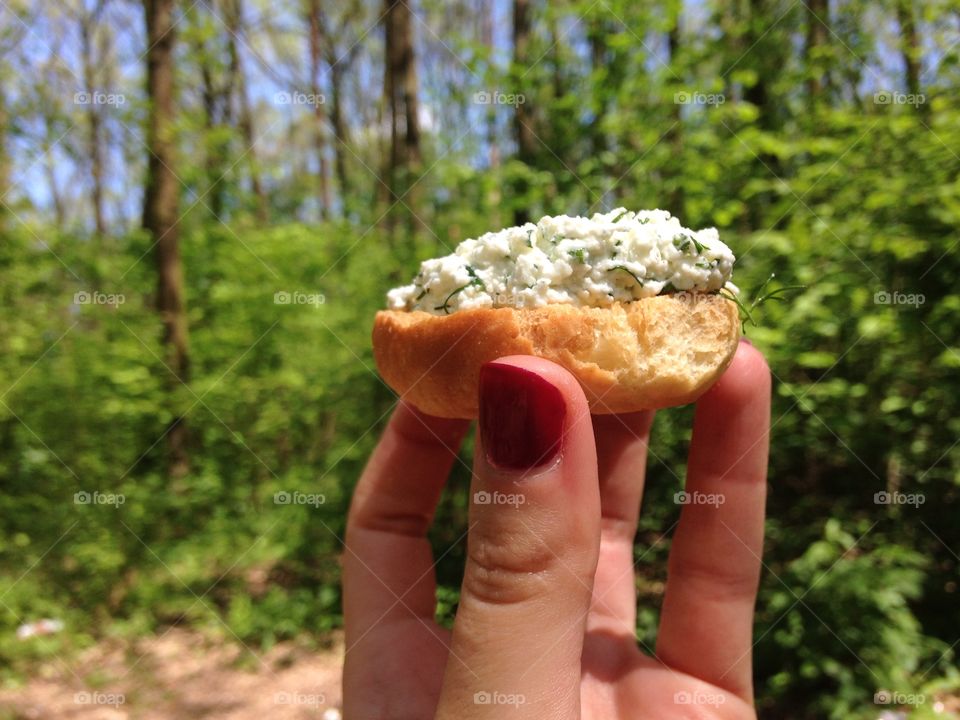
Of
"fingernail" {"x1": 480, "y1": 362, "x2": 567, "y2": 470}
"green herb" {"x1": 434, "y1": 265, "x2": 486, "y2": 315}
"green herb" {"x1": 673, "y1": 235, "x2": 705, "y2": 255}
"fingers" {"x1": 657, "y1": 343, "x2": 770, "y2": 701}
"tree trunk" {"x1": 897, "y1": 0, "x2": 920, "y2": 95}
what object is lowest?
"fingers" {"x1": 657, "y1": 343, "x2": 770, "y2": 701}

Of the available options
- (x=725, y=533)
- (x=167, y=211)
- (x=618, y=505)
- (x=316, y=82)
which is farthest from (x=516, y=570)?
(x=316, y=82)

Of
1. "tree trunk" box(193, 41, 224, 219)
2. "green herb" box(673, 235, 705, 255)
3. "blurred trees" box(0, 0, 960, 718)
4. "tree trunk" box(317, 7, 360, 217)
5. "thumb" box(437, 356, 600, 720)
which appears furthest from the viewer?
"tree trunk" box(317, 7, 360, 217)

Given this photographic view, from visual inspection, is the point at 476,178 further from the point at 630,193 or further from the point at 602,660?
the point at 602,660

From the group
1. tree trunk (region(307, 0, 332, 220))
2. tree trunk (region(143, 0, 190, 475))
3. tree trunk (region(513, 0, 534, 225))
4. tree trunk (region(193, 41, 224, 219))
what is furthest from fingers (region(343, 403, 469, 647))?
tree trunk (region(307, 0, 332, 220))

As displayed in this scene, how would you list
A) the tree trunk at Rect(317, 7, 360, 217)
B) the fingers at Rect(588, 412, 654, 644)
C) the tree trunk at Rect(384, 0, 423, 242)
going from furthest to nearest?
the tree trunk at Rect(317, 7, 360, 217)
the tree trunk at Rect(384, 0, 423, 242)
the fingers at Rect(588, 412, 654, 644)

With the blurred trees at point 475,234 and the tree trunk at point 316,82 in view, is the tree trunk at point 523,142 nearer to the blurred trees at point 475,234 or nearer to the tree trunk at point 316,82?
the blurred trees at point 475,234

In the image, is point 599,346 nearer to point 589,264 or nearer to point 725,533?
point 589,264

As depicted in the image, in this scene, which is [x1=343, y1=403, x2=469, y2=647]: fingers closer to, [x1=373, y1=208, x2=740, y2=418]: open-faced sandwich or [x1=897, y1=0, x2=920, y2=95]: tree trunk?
[x1=373, y1=208, x2=740, y2=418]: open-faced sandwich
